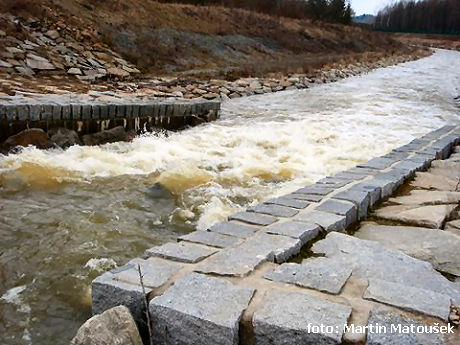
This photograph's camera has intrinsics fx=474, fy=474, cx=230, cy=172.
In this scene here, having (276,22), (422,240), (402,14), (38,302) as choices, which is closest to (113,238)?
(38,302)

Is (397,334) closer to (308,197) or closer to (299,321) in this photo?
(299,321)

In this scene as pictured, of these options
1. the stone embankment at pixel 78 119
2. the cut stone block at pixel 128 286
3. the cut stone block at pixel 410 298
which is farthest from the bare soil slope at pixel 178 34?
the cut stone block at pixel 410 298

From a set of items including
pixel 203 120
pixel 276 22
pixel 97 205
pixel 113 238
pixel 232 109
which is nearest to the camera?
pixel 113 238

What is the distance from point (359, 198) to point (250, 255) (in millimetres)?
1406

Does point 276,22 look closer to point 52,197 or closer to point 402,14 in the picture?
point 52,197

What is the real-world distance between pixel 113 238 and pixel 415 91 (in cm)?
1478

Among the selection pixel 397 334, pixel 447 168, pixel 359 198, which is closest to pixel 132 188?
pixel 359 198

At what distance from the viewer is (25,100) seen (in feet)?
22.7

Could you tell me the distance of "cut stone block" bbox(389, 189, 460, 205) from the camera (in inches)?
153

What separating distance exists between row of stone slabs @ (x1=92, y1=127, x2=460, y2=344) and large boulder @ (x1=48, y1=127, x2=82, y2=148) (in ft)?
13.9

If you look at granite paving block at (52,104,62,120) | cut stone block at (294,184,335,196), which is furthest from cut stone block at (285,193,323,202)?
granite paving block at (52,104,62,120)

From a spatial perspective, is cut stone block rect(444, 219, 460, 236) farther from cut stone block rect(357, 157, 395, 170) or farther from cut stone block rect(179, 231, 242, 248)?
cut stone block rect(179, 231, 242, 248)

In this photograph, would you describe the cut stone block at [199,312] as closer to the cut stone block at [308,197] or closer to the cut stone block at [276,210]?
the cut stone block at [276,210]

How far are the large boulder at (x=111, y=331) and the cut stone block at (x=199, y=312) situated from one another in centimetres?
11
